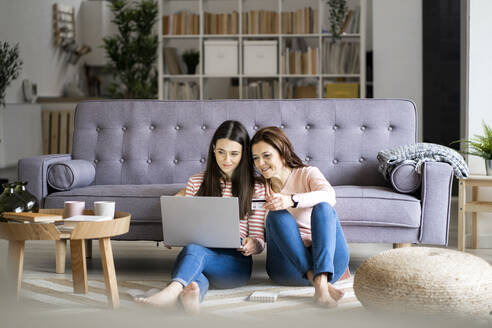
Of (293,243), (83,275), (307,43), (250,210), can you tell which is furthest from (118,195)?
(307,43)

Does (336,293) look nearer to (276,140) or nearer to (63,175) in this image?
(276,140)

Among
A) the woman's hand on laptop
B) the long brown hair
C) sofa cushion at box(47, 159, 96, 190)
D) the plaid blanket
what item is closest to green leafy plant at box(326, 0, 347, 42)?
the plaid blanket

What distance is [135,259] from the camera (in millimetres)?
3295

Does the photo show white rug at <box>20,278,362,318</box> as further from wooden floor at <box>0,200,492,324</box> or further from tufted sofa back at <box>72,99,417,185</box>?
tufted sofa back at <box>72,99,417,185</box>

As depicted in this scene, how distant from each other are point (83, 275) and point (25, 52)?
514 cm

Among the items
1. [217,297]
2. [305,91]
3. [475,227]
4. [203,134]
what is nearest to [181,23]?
[305,91]

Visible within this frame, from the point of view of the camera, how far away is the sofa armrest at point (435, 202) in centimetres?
284

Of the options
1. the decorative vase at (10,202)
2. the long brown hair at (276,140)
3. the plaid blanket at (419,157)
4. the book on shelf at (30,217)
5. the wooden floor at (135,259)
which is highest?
the long brown hair at (276,140)

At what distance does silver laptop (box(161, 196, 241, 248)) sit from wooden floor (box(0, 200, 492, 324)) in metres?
0.53

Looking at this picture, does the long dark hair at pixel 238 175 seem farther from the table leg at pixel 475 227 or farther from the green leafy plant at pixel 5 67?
the green leafy plant at pixel 5 67

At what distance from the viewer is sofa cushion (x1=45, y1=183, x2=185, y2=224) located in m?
2.90

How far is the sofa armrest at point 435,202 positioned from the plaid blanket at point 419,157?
0.08 metres

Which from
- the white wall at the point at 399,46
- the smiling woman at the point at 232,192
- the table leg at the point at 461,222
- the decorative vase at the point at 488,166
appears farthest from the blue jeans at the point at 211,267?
the white wall at the point at 399,46

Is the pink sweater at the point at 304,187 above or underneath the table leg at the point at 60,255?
above
